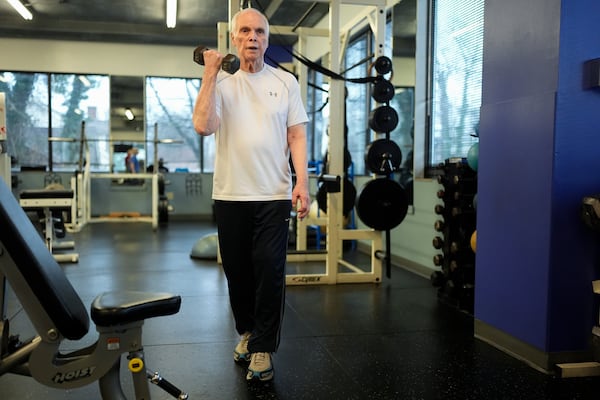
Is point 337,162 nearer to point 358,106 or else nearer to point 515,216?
point 515,216

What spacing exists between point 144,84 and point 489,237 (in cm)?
801

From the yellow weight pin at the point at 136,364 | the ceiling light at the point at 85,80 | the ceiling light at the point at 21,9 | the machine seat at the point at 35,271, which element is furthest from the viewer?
the ceiling light at the point at 85,80

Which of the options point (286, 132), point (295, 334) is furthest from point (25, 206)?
point (286, 132)

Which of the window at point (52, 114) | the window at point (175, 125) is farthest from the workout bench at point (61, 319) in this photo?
the window at point (52, 114)

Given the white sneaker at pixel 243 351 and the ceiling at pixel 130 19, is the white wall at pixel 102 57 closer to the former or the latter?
the ceiling at pixel 130 19

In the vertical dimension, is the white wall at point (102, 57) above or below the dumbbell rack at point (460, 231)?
above

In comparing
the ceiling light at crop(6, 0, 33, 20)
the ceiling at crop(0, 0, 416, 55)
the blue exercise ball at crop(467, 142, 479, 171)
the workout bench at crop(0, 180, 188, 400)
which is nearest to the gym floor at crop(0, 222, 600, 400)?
the workout bench at crop(0, 180, 188, 400)

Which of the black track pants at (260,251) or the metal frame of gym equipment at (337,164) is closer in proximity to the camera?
the black track pants at (260,251)

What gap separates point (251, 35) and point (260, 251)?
0.84 metres

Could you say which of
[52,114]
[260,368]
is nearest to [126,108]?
[52,114]

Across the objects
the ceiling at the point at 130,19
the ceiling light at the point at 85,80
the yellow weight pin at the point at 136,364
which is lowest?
the yellow weight pin at the point at 136,364

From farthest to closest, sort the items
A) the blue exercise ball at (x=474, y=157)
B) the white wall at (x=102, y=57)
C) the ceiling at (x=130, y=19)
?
1. the white wall at (x=102, y=57)
2. the ceiling at (x=130, y=19)
3. the blue exercise ball at (x=474, y=157)

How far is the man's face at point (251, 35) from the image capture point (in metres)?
2.07

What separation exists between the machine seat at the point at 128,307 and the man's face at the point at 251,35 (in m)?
1.04
